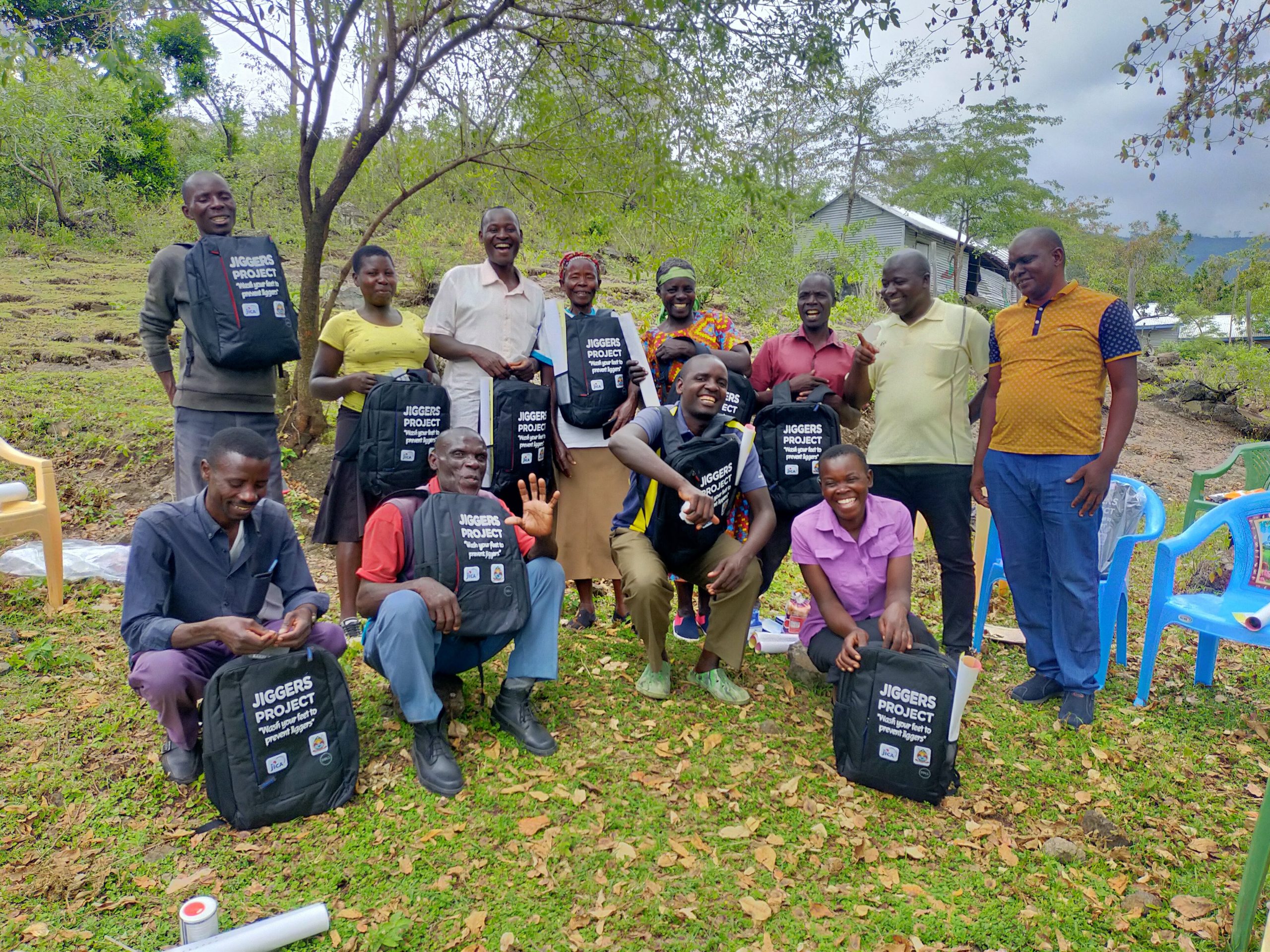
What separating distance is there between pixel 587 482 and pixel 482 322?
1087 millimetres

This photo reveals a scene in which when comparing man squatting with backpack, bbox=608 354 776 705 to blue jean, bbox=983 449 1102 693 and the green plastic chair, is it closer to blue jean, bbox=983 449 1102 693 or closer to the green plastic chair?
blue jean, bbox=983 449 1102 693

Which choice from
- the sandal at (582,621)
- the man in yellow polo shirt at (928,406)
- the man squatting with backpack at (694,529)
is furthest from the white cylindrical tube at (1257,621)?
the sandal at (582,621)

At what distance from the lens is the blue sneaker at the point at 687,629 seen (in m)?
4.88

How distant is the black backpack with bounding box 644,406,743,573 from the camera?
3965mm

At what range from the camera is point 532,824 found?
3211mm

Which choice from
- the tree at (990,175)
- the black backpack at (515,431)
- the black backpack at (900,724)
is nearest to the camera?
the black backpack at (900,724)

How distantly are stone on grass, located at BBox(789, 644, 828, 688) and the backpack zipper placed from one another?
130 inches

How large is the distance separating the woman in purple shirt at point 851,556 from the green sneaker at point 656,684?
766 millimetres

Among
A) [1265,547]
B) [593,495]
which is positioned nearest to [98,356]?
[593,495]

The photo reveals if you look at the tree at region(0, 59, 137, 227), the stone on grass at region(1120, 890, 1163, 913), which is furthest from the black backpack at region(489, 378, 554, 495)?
the tree at region(0, 59, 137, 227)

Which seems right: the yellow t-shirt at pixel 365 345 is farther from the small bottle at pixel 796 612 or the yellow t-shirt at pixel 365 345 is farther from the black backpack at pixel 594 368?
the small bottle at pixel 796 612

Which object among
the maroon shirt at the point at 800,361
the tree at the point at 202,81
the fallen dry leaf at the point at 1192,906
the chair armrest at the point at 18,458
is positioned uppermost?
the tree at the point at 202,81

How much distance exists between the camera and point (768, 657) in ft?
Answer: 15.7

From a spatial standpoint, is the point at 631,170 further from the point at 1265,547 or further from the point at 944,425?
the point at 1265,547
